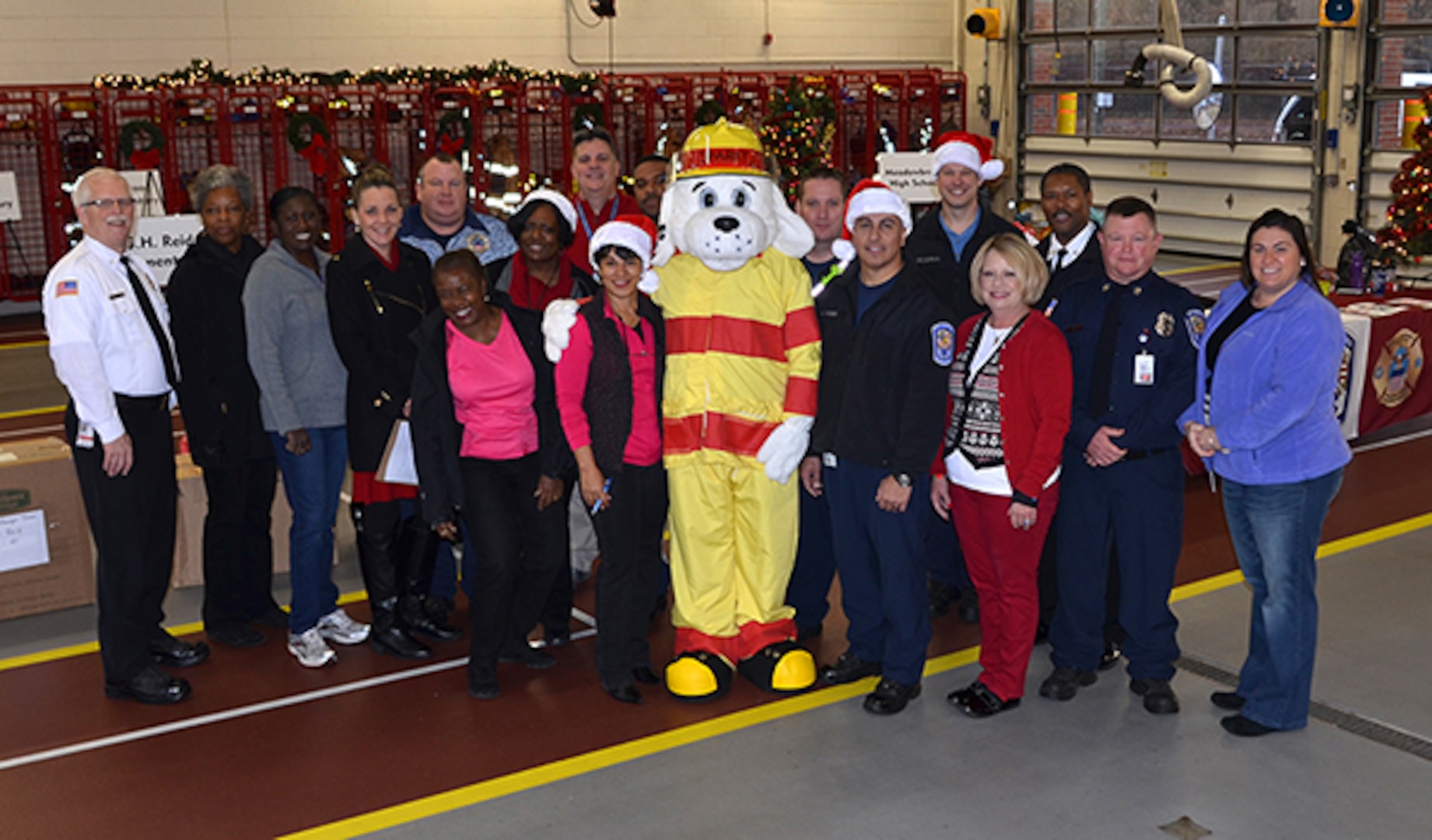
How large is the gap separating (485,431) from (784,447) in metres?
1.09

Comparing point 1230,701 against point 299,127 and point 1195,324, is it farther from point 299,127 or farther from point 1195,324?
point 299,127

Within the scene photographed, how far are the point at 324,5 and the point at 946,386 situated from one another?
44.6 ft

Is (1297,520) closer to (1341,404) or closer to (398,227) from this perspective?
(398,227)

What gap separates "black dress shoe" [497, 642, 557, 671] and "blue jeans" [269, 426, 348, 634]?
818 millimetres

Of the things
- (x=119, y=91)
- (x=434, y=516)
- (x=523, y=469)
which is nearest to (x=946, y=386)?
(x=523, y=469)

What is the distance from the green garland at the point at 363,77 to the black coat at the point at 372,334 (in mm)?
10407

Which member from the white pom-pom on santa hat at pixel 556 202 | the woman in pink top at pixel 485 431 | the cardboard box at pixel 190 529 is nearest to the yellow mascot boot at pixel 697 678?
the woman in pink top at pixel 485 431

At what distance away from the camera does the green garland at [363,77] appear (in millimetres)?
14427

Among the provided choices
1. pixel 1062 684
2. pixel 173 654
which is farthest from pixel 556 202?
pixel 1062 684

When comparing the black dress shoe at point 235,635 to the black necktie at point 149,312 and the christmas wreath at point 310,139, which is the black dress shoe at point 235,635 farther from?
the christmas wreath at point 310,139

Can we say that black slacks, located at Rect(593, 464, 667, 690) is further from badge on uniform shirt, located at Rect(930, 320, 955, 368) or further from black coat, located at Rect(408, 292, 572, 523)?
badge on uniform shirt, located at Rect(930, 320, 955, 368)

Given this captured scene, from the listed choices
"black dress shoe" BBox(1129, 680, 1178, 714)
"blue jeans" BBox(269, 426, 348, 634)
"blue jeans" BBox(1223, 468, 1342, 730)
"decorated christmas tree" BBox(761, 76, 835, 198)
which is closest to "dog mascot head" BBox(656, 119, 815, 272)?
"blue jeans" BBox(269, 426, 348, 634)

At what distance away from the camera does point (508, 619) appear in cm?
518

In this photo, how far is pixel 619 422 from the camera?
191 inches
